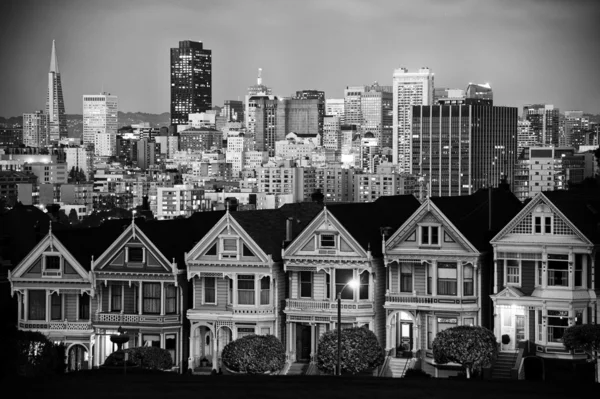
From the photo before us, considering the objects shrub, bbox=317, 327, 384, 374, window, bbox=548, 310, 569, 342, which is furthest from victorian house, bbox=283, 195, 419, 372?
window, bbox=548, 310, 569, 342

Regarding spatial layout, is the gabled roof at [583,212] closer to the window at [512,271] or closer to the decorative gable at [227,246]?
the window at [512,271]

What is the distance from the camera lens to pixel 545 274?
108ft

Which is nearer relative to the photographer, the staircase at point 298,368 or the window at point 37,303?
the staircase at point 298,368

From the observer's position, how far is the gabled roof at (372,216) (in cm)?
3494

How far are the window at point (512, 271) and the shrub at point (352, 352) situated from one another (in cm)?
341

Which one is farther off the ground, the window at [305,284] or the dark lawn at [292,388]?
the window at [305,284]

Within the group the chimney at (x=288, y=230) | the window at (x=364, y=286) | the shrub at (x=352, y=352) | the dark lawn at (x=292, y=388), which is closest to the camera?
the dark lawn at (x=292, y=388)

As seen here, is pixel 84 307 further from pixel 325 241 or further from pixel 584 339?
pixel 584 339

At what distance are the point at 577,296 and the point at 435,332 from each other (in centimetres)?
349

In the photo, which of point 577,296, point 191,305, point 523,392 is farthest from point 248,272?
point 523,392

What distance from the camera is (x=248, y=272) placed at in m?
35.4

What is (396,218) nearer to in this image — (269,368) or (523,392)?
(269,368)

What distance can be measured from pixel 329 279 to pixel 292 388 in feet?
36.3

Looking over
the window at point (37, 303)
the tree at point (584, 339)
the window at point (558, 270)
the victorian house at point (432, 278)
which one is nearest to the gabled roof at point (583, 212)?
the window at point (558, 270)
